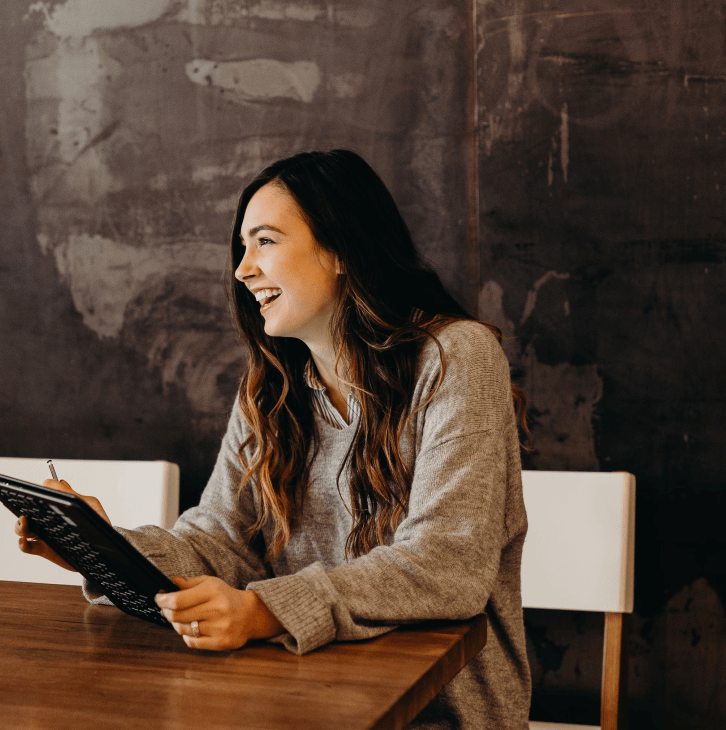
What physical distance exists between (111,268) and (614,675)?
175 cm

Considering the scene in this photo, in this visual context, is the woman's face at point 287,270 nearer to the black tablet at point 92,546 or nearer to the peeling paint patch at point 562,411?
the black tablet at point 92,546

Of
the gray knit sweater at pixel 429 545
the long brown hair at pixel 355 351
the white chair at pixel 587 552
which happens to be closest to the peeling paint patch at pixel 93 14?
the long brown hair at pixel 355 351

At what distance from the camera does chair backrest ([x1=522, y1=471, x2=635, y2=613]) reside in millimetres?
1699

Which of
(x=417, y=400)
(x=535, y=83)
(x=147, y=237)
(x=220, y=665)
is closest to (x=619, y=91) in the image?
(x=535, y=83)

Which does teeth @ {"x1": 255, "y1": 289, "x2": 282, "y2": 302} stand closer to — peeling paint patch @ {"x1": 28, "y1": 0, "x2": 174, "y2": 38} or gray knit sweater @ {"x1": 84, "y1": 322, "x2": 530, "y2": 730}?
gray knit sweater @ {"x1": 84, "y1": 322, "x2": 530, "y2": 730}

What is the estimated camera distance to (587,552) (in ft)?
5.65

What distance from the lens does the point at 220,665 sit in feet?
2.74

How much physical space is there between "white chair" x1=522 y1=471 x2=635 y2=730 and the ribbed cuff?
3.19 ft

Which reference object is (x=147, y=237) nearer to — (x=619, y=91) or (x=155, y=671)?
(x=619, y=91)

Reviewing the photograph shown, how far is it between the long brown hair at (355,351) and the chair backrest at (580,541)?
0.31 meters

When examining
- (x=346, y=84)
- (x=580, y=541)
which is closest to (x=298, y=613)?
(x=580, y=541)

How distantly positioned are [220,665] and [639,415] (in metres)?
1.42

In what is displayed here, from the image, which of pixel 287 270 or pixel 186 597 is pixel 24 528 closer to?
pixel 186 597

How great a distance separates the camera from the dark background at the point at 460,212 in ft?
6.36
